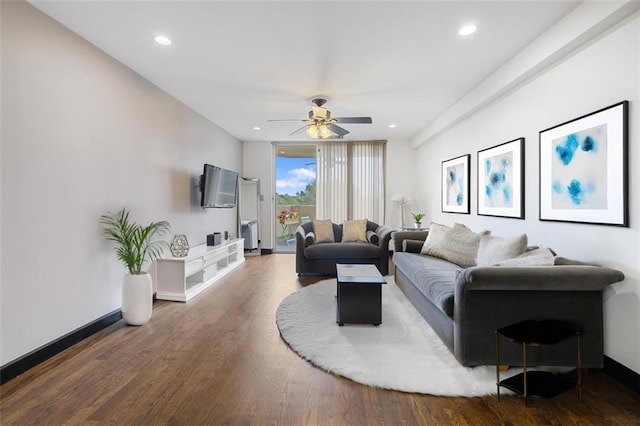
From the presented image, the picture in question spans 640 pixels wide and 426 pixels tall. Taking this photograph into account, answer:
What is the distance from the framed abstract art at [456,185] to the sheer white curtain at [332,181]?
8.08ft

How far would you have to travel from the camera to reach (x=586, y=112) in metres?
2.46

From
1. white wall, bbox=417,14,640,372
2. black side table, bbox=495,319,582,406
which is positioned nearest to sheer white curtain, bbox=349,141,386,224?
white wall, bbox=417,14,640,372

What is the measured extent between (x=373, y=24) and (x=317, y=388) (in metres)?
2.75

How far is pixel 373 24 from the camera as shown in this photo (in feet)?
8.57

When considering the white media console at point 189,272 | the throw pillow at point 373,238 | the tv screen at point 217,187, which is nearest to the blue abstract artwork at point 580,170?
the throw pillow at point 373,238

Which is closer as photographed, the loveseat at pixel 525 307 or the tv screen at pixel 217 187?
the loveseat at pixel 525 307

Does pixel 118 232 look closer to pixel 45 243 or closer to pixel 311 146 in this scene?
pixel 45 243

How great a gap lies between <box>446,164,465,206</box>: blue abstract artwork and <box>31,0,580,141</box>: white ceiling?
1025mm

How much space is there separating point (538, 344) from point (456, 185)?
353cm

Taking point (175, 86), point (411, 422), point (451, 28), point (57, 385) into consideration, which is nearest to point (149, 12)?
point (175, 86)

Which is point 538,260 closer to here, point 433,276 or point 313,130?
point 433,276

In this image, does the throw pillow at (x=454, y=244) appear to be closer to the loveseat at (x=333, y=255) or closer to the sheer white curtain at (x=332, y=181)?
the loveseat at (x=333, y=255)

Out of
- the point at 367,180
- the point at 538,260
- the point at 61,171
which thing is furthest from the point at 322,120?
the point at 367,180

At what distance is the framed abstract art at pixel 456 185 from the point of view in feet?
15.3
